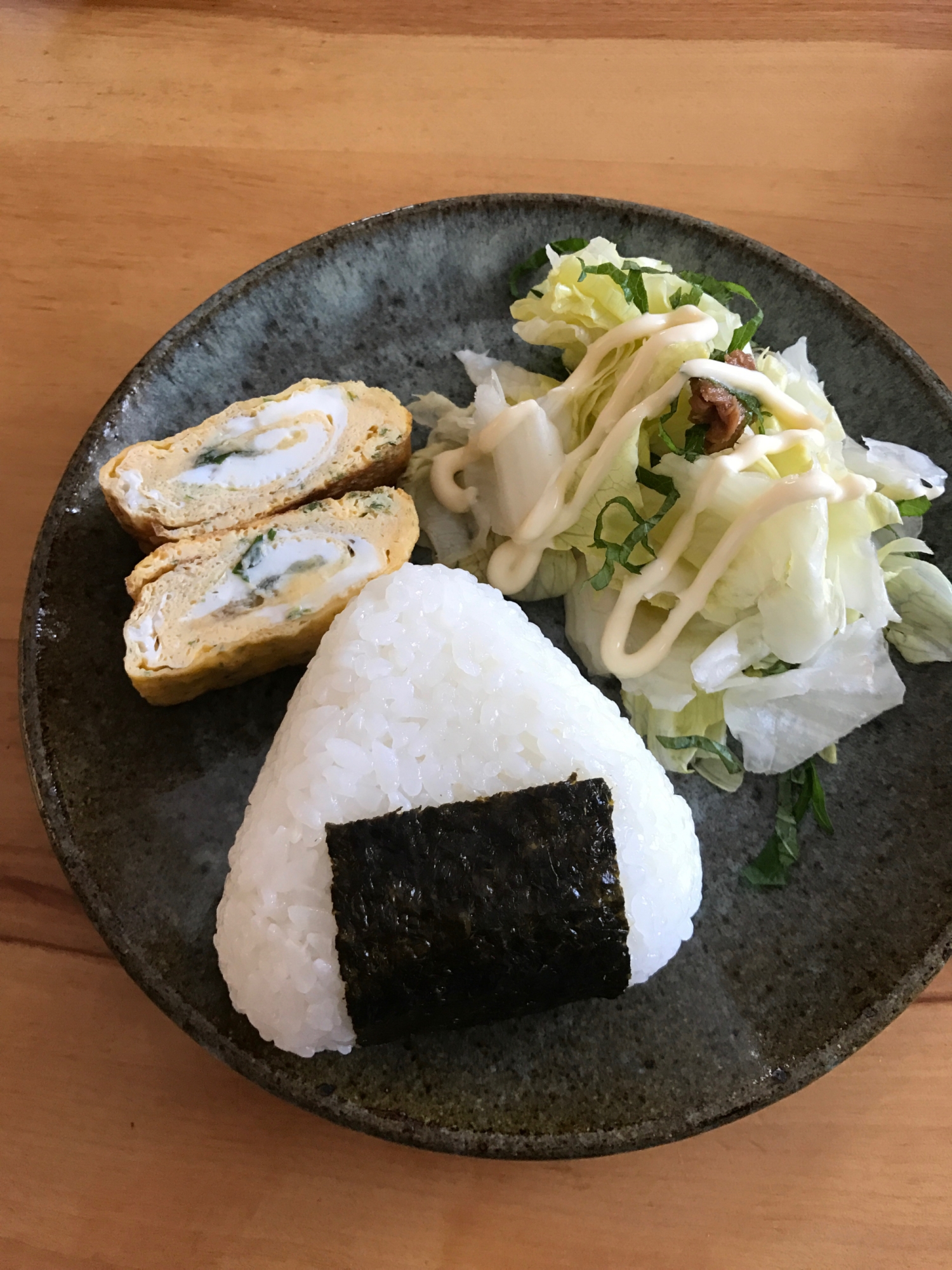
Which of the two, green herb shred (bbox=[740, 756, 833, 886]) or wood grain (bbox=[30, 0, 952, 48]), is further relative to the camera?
wood grain (bbox=[30, 0, 952, 48])

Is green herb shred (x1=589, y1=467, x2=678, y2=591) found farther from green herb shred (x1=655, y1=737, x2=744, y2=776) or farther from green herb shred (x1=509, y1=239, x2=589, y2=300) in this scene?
green herb shred (x1=509, y1=239, x2=589, y2=300)

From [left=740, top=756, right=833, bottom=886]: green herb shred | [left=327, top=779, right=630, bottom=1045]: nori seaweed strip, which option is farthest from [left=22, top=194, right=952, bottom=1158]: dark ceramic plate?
[left=327, top=779, right=630, bottom=1045]: nori seaweed strip

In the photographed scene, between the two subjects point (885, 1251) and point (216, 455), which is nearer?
point (885, 1251)

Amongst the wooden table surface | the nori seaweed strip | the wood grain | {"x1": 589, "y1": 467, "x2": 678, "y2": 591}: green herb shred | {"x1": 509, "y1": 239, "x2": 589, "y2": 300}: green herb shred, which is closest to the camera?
the nori seaweed strip

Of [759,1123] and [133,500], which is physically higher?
[133,500]

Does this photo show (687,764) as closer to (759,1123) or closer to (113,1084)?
(759,1123)

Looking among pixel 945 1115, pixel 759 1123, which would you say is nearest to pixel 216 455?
pixel 759 1123

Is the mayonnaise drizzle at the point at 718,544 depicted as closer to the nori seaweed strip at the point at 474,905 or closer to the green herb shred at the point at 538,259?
the nori seaweed strip at the point at 474,905
